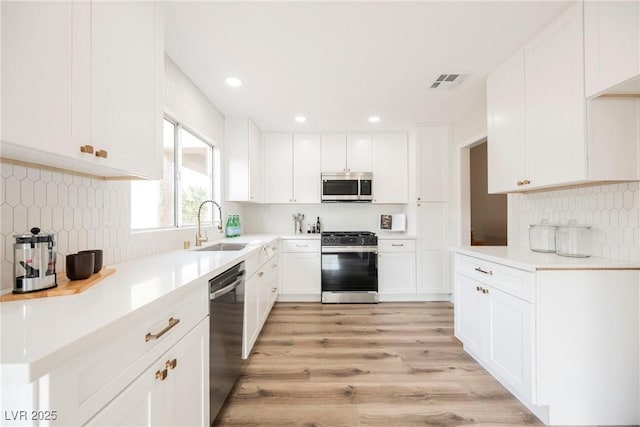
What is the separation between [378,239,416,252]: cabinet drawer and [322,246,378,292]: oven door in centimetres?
16

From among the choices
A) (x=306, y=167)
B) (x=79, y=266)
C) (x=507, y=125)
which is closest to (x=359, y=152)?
(x=306, y=167)

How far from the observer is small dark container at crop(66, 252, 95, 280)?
41.9 inches

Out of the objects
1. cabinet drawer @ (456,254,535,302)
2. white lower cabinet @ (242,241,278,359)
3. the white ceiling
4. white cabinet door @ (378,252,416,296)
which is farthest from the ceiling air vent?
white lower cabinet @ (242,241,278,359)

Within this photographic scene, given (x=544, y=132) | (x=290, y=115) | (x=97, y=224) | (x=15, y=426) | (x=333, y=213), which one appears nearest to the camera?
(x=15, y=426)

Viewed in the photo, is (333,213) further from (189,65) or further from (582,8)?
(582,8)

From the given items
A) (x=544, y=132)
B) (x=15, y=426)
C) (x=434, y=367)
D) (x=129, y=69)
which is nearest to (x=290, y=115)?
(x=129, y=69)

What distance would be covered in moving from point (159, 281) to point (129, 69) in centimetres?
97

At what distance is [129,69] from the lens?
4.07ft

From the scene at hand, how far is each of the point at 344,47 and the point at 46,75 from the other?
168 centimetres

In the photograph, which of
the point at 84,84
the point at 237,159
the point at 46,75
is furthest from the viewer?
the point at 237,159

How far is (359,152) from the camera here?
13.2 ft

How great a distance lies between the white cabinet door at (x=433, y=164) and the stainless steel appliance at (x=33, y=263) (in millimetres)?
3651

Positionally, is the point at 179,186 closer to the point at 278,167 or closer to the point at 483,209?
the point at 278,167

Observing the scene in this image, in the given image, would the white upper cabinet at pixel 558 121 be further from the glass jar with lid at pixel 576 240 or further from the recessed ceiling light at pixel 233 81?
the recessed ceiling light at pixel 233 81
